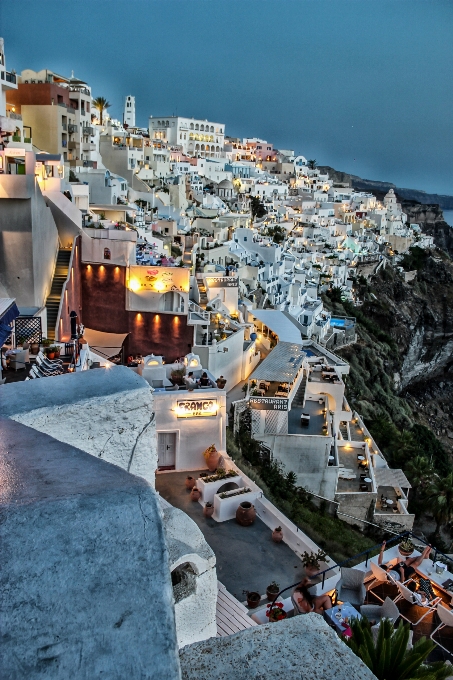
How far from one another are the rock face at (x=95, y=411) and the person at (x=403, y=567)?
1035 cm

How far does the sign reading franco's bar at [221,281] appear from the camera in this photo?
30.3m

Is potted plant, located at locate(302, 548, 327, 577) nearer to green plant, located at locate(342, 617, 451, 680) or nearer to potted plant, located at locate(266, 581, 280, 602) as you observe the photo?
potted plant, located at locate(266, 581, 280, 602)

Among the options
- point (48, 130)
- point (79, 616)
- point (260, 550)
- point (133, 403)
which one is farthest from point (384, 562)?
point (48, 130)

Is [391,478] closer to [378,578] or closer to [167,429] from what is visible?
[378,578]

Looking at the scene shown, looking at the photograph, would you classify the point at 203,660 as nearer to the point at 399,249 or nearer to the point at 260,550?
the point at 260,550

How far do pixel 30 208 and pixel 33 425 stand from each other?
16249mm

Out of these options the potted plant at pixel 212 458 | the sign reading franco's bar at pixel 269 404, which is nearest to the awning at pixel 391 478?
the sign reading franco's bar at pixel 269 404

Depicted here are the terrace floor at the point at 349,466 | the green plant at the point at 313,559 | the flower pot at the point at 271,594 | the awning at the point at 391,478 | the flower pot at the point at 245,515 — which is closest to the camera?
the flower pot at the point at 271,594

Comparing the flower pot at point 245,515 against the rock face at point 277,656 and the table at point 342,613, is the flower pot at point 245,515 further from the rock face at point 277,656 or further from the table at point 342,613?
the rock face at point 277,656

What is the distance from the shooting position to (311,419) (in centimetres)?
2319

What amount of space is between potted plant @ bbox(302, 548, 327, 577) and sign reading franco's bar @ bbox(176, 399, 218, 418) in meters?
5.13

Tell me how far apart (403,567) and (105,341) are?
14726 millimetres

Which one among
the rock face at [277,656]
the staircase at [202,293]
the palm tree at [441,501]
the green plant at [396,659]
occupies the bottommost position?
the palm tree at [441,501]

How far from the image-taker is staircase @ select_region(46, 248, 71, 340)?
19.1m
